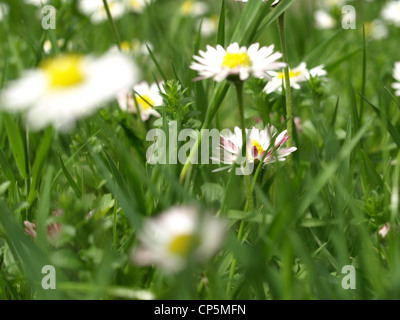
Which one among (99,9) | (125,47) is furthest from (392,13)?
(99,9)

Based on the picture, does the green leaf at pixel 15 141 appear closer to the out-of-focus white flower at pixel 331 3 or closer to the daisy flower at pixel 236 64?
the daisy flower at pixel 236 64

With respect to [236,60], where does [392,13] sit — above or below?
above

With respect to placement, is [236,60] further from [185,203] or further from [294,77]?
[294,77]

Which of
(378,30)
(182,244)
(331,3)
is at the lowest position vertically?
(182,244)

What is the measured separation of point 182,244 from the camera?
543 millimetres

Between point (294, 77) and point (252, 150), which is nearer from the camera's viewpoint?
point (252, 150)

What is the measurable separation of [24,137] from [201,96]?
410mm

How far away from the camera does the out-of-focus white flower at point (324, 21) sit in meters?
2.16

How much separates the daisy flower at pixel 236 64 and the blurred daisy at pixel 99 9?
1252mm

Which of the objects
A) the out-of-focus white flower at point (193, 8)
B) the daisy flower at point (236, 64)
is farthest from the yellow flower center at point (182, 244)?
the out-of-focus white flower at point (193, 8)

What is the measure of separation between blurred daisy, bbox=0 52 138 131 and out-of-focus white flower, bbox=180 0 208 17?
5.38ft

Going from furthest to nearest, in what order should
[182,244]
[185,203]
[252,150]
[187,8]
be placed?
[187,8]
[252,150]
[185,203]
[182,244]

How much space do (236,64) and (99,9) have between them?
148cm
